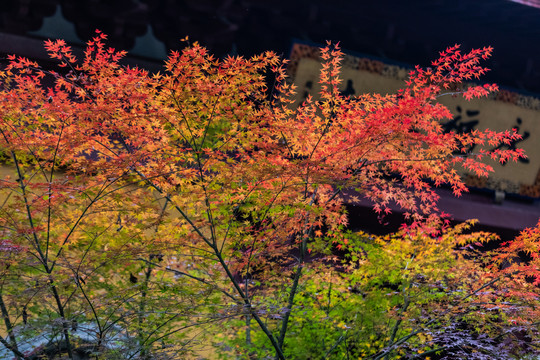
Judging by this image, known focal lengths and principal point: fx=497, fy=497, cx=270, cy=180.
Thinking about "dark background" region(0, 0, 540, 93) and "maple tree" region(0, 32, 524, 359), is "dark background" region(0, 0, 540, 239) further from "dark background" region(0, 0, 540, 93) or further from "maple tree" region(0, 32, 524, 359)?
"maple tree" region(0, 32, 524, 359)

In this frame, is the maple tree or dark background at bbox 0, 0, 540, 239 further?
dark background at bbox 0, 0, 540, 239

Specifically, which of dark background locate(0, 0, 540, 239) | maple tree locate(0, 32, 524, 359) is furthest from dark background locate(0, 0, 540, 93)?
maple tree locate(0, 32, 524, 359)

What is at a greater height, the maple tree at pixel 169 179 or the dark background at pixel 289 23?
the dark background at pixel 289 23

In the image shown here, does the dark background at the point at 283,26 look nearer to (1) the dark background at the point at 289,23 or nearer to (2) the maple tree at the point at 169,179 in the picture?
(1) the dark background at the point at 289,23

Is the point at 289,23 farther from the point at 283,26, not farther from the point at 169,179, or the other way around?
the point at 169,179

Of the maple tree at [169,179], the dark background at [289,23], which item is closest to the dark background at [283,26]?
the dark background at [289,23]

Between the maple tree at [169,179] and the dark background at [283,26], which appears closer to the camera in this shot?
the maple tree at [169,179]

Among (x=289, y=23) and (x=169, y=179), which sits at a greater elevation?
(x=289, y=23)

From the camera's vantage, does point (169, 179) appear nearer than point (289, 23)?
Yes

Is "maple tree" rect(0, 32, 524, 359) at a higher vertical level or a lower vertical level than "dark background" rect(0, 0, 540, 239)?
lower

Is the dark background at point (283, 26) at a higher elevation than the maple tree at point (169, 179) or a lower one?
higher

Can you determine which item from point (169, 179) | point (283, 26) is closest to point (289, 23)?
point (283, 26)

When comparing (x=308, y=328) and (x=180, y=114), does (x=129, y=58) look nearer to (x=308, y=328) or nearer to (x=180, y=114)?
(x=180, y=114)

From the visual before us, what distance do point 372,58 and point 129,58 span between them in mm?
4914
